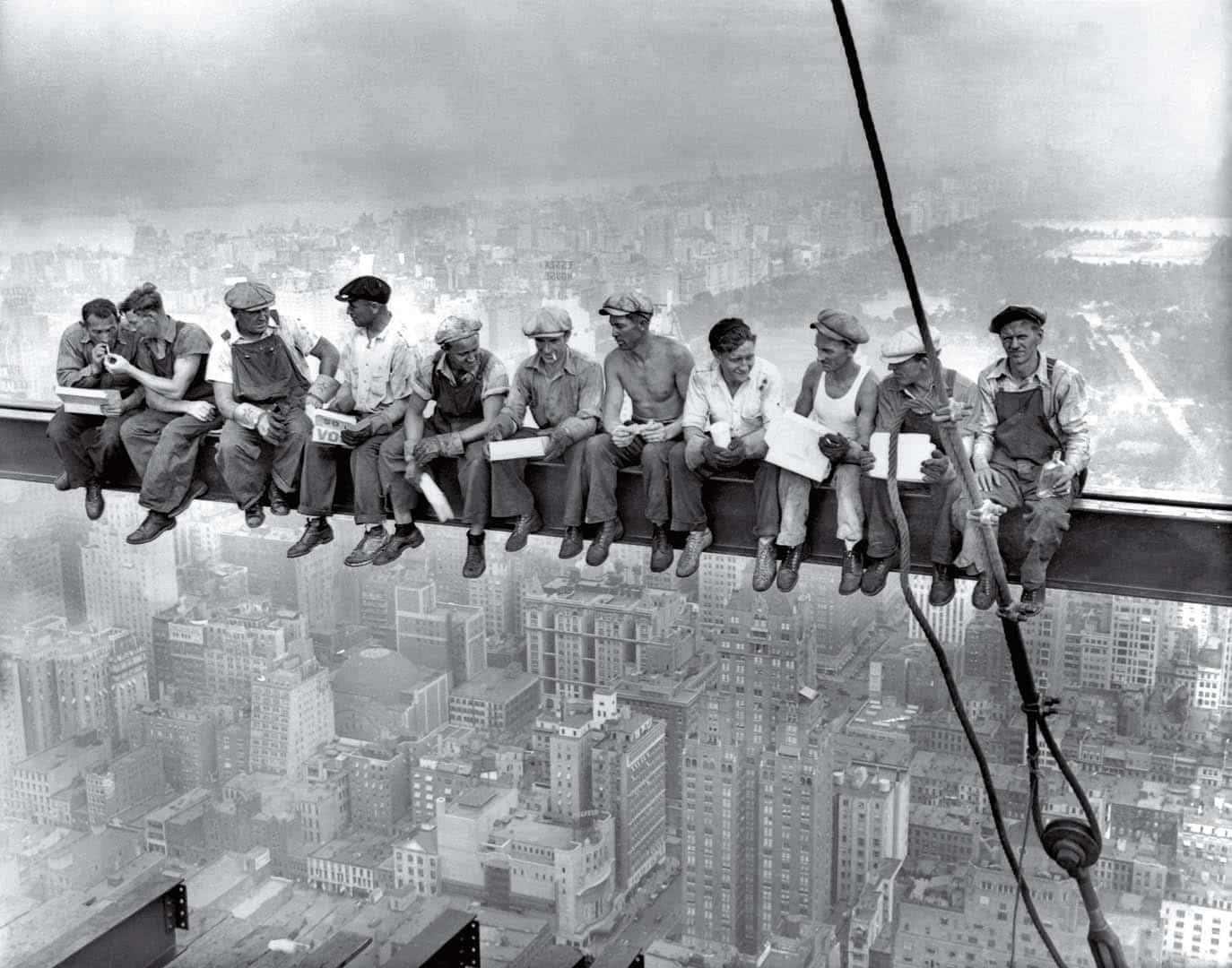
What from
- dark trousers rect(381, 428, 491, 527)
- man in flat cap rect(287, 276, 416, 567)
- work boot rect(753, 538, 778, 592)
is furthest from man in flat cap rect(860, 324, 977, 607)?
man in flat cap rect(287, 276, 416, 567)

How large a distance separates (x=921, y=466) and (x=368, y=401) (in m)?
3.36

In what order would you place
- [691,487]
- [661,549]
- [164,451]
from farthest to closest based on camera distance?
[164,451]
[661,549]
[691,487]

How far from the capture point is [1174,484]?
12.0m

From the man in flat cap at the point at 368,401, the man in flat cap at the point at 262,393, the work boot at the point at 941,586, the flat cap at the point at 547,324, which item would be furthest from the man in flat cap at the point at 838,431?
the man in flat cap at the point at 262,393

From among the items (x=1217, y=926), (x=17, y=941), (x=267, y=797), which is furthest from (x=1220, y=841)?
(x=17, y=941)

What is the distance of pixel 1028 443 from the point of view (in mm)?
7125

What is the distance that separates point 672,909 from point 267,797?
7273 mm

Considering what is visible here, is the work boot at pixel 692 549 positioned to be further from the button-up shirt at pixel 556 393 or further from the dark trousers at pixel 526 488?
the button-up shirt at pixel 556 393

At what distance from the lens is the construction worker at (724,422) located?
7.62 m

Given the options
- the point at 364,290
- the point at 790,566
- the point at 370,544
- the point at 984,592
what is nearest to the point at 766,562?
the point at 790,566

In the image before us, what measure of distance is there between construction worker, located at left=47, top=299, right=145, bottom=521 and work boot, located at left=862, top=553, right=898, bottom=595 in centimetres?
489

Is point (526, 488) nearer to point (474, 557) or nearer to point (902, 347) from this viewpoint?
point (474, 557)

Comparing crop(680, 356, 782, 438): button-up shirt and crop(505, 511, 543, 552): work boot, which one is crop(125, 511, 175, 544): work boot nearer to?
crop(505, 511, 543, 552): work boot

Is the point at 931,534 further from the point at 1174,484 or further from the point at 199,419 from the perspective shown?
the point at 1174,484
